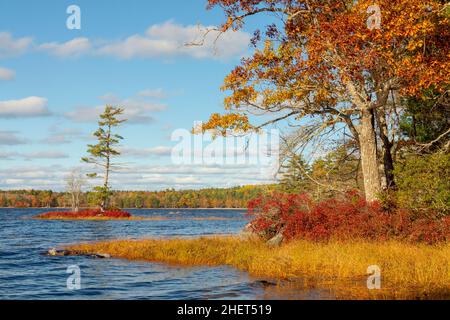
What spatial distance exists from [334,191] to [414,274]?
903 centimetres

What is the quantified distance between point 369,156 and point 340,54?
430 centimetres

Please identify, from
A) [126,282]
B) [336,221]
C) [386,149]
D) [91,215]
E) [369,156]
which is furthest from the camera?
[91,215]

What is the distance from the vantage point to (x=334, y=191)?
72.5 feet

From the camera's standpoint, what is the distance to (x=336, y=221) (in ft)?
62.1

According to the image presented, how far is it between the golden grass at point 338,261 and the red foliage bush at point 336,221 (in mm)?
724

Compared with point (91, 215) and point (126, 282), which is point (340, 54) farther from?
point (91, 215)

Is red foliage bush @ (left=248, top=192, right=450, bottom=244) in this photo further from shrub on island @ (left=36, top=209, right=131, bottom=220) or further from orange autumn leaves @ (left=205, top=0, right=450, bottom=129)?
shrub on island @ (left=36, top=209, right=131, bottom=220)

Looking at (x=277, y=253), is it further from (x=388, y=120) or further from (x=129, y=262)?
(x=388, y=120)

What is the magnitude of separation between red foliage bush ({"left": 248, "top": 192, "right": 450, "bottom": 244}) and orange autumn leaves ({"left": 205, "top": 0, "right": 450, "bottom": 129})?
4.01 meters

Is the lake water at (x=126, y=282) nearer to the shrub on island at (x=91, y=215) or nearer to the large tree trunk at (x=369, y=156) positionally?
the large tree trunk at (x=369, y=156)

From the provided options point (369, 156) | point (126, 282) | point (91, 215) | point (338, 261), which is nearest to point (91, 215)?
point (91, 215)

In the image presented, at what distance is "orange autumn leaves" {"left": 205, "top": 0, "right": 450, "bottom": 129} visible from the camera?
16.3m

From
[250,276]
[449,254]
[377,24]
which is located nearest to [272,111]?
[377,24]
